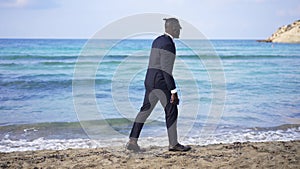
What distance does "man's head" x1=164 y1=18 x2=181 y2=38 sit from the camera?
462 cm

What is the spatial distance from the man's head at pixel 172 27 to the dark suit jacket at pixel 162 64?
85 mm

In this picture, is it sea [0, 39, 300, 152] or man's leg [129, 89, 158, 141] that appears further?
sea [0, 39, 300, 152]

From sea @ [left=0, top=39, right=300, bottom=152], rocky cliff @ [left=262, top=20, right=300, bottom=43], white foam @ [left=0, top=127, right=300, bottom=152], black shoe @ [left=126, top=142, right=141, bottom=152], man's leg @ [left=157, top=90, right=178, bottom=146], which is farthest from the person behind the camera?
rocky cliff @ [left=262, top=20, right=300, bottom=43]

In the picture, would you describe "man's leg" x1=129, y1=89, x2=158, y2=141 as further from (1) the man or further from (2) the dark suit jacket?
(2) the dark suit jacket

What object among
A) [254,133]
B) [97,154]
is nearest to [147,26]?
[97,154]

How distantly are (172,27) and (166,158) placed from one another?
1686 mm

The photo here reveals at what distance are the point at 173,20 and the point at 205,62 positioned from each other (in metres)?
22.3

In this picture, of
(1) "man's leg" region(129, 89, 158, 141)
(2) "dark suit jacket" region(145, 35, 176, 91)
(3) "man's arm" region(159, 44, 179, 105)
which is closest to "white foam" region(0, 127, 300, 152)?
(1) "man's leg" region(129, 89, 158, 141)

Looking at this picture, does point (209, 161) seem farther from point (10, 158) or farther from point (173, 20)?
point (10, 158)

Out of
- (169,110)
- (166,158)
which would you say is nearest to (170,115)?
(169,110)

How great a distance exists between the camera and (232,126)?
775 cm

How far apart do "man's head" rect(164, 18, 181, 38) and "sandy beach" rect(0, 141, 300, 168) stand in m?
1.60

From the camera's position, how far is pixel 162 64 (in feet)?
14.9

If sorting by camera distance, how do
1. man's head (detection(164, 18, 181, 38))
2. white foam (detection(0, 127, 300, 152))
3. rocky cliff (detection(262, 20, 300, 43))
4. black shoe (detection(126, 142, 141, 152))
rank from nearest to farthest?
man's head (detection(164, 18, 181, 38)) → black shoe (detection(126, 142, 141, 152)) → white foam (detection(0, 127, 300, 152)) → rocky cliff (detection(262, 20, 300, 43))
